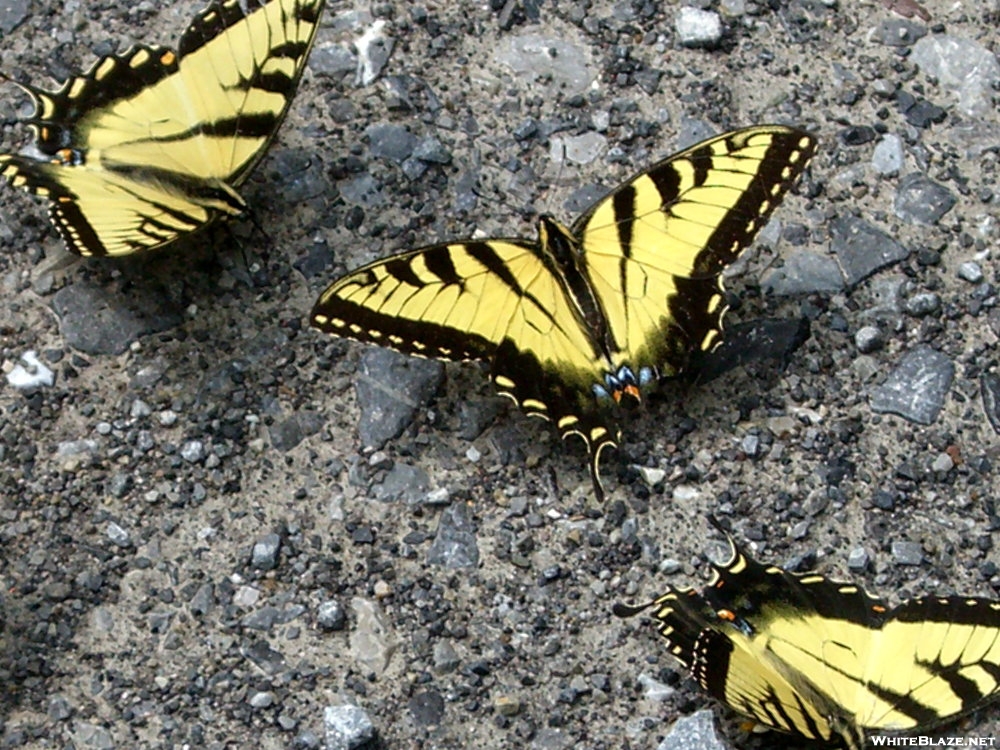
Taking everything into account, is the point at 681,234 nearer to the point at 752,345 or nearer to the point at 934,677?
the point at 752,345

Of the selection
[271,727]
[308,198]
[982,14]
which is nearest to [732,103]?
[982,14]

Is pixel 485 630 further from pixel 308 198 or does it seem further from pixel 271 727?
pixel 308 198

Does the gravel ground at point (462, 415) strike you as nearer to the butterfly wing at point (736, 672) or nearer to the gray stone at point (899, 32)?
the gray stone at point (899, 32)

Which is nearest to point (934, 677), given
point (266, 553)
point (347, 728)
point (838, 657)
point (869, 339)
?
point (838, 657)

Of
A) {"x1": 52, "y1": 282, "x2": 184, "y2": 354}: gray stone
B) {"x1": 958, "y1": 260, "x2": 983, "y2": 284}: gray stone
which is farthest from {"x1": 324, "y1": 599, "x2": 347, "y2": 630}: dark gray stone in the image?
{"x1": 958, "y1": 260, "x2": 983, "y2": 284}: gray stone

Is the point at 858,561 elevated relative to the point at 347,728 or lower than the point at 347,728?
elevated
